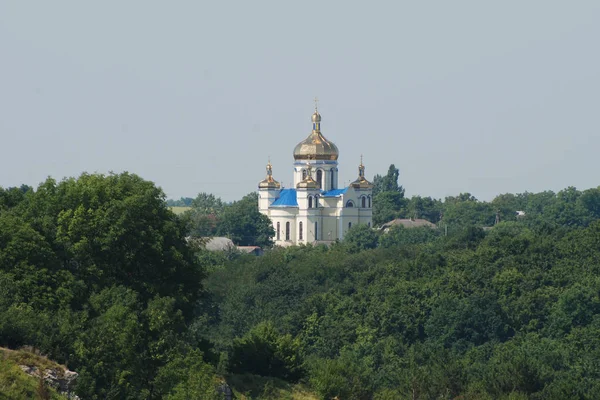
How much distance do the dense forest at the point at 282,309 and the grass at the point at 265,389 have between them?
8 centimetres

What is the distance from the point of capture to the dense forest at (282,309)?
3478cm

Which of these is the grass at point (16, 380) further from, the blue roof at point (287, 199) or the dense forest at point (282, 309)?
the blue roof at point (287, 199)

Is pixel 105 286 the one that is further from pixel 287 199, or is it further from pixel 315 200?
pixel 287 199

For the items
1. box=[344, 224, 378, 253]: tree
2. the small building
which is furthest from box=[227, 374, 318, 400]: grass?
the small building

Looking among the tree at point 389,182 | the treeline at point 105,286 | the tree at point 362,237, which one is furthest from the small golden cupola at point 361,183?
the treeline at point 105,286

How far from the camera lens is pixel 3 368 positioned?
29516 mm

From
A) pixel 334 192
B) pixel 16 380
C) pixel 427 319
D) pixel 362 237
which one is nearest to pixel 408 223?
pixel 334 192

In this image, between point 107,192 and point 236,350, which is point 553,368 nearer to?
point 236,350

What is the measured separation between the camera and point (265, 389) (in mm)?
38688

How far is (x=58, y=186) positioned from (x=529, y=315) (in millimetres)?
25296

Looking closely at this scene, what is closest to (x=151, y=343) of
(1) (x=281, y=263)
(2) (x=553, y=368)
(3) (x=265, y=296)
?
(2) (x=553, y=368)

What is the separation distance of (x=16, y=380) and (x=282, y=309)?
1541 inches

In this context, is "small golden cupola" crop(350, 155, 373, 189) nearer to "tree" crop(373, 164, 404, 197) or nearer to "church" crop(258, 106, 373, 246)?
"church" crop(258, 106, 373, 246)

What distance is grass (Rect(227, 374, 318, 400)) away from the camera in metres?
38.5
